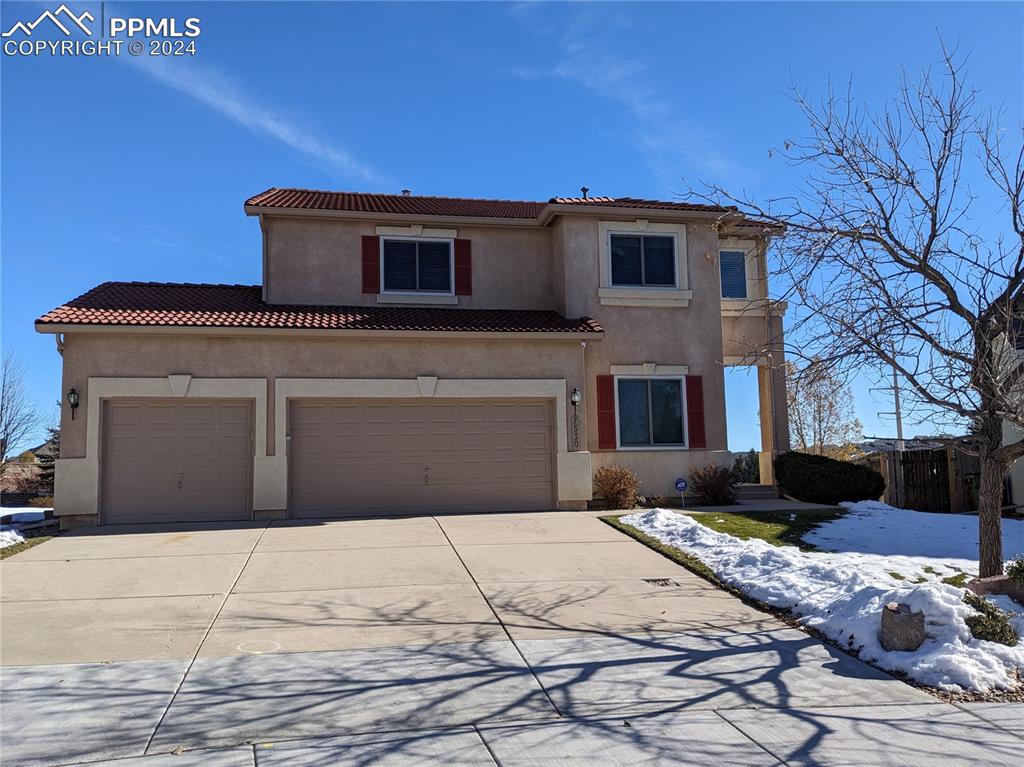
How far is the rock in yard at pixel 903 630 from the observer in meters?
7.14

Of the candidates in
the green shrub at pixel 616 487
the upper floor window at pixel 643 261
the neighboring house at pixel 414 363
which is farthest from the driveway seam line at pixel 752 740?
the upper floor window at pixel 643 261

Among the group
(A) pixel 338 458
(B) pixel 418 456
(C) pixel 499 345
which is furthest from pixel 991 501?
(A) pixel 338 458

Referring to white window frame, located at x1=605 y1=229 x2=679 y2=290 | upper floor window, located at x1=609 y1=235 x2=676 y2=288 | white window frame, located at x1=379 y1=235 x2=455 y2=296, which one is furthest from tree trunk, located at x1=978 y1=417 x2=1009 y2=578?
white window frame, located at x1=379 y1=235 x2=455 y2=296

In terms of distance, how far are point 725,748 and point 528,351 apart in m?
11.8

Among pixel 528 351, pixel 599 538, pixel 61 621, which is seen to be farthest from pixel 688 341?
pixel 61 621

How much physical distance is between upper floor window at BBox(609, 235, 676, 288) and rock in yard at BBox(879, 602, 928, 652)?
11.6m

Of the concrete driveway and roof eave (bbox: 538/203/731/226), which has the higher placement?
roof eave (bbox: 538/203/731/226)

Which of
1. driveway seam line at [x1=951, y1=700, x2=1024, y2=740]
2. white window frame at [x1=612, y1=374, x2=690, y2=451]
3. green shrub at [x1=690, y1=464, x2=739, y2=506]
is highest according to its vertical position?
white window frame at [x1=612, y1=374, x2=690, y2=451]

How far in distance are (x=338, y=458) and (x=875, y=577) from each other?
30.6 feet

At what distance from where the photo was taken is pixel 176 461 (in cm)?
1506

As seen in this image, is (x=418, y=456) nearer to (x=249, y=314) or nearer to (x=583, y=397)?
(x=583, y=397)

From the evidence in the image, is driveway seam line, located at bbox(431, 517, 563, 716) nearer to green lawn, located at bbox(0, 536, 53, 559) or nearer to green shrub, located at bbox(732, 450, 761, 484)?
green lawn, located at bbox(0, 536, 53, 559)

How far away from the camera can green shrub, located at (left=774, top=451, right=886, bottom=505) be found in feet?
57.0

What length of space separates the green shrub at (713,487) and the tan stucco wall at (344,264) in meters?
5.09
